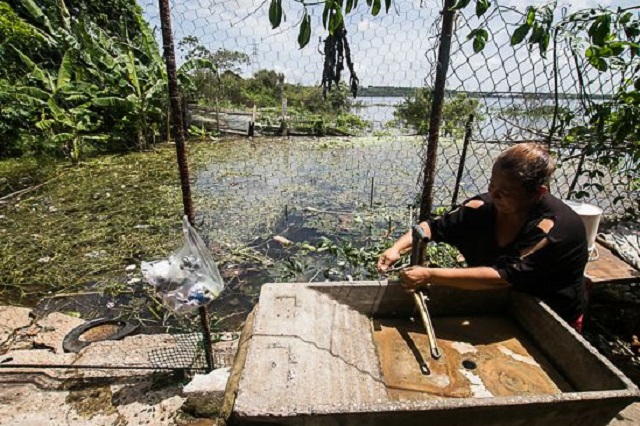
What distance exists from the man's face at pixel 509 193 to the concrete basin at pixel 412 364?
0.40 meters

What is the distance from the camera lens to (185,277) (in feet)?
5.92

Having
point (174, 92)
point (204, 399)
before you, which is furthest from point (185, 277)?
point (174, 92)

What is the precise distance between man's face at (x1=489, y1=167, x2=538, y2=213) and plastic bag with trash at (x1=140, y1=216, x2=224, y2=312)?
144cm

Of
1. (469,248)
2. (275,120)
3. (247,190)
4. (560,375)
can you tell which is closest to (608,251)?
(469,248)

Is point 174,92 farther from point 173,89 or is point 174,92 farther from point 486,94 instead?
point 486,94

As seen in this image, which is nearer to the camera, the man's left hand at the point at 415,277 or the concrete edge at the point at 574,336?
the concrete edge at the point at 574,336

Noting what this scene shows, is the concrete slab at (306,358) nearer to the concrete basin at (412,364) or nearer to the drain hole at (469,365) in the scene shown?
the concrete basin at (412,364)

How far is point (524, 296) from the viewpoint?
1.49m

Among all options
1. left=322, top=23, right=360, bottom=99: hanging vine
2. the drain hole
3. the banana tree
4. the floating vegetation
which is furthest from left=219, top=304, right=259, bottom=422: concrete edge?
the banana tree

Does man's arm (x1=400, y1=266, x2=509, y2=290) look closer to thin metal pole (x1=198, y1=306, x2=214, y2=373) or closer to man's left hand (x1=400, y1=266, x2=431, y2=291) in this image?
man's left hand (x1=400, y1=266, x2=431, y2=291)

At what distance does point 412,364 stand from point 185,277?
1187mm

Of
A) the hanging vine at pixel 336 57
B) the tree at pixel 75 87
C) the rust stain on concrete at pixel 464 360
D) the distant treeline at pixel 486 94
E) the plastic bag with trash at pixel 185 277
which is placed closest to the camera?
the rust stain on concrete at pixel 464 360

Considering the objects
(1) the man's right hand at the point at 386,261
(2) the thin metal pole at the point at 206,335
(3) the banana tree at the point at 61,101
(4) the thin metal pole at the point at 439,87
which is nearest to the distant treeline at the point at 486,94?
(4) the thin metal pole at the point at 439,87

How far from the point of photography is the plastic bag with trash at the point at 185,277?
1.78 metres
